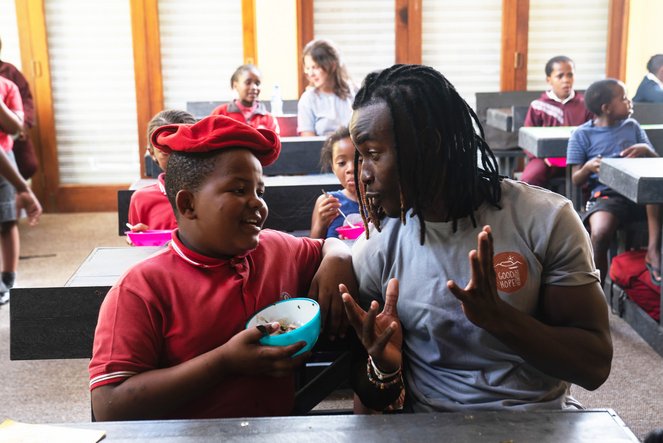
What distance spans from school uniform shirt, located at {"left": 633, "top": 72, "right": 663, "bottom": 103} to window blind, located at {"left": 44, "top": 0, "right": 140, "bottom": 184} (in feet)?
13.2

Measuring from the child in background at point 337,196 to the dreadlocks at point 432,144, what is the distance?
0.81 metres

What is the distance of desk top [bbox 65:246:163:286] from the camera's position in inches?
67.5

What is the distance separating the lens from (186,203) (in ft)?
4.59

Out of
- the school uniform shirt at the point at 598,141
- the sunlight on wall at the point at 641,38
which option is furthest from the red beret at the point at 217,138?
the sunlight on wall at the point at 641,38

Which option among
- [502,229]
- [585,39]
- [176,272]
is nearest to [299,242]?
[176,272]

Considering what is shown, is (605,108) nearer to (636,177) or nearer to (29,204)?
(636,177)

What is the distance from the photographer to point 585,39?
652 centimetres

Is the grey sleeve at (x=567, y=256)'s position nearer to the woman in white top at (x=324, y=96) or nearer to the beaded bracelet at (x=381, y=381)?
the beaded bracelet at (x=381, y=381)

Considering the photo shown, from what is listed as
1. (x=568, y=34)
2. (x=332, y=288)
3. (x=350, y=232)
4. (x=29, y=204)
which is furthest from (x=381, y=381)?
(x=568, y=34)

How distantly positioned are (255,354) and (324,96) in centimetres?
385

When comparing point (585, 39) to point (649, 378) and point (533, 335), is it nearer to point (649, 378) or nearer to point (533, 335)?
point (649, 378)

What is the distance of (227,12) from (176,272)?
5.36 metres

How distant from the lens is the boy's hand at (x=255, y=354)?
1.20m

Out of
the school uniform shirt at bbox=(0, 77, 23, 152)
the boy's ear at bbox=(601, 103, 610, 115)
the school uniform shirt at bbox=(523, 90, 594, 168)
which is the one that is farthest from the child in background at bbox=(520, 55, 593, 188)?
the school uniform shirt at bbox=(0, 77, 23, 152)
